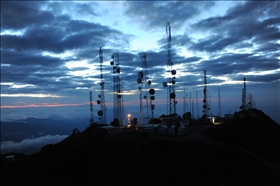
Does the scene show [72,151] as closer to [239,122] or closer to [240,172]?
[240,172]

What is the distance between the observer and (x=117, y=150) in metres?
38.6

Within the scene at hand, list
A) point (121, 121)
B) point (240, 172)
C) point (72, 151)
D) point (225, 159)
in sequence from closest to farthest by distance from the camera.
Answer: point (240, 172), point (225, 159), point (72, 151), point (121, 121)

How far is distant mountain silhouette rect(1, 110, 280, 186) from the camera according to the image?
22.3 metres

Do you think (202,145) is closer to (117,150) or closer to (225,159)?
(225,159)

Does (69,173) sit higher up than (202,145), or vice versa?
(202,145)

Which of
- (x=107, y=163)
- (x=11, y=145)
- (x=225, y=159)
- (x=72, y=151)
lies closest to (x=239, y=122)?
(x=225, y=159)

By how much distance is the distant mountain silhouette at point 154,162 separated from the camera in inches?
877

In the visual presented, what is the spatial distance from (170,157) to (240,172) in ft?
32.7

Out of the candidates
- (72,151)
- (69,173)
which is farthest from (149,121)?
(69,173)

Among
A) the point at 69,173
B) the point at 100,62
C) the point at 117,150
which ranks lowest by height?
the point at 69,173

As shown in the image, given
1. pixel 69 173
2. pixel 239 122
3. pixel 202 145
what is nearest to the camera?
pixel 202 145

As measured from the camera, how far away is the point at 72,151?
142 ft

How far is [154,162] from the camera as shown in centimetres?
3148

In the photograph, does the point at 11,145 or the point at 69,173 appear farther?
the point at 69,173
